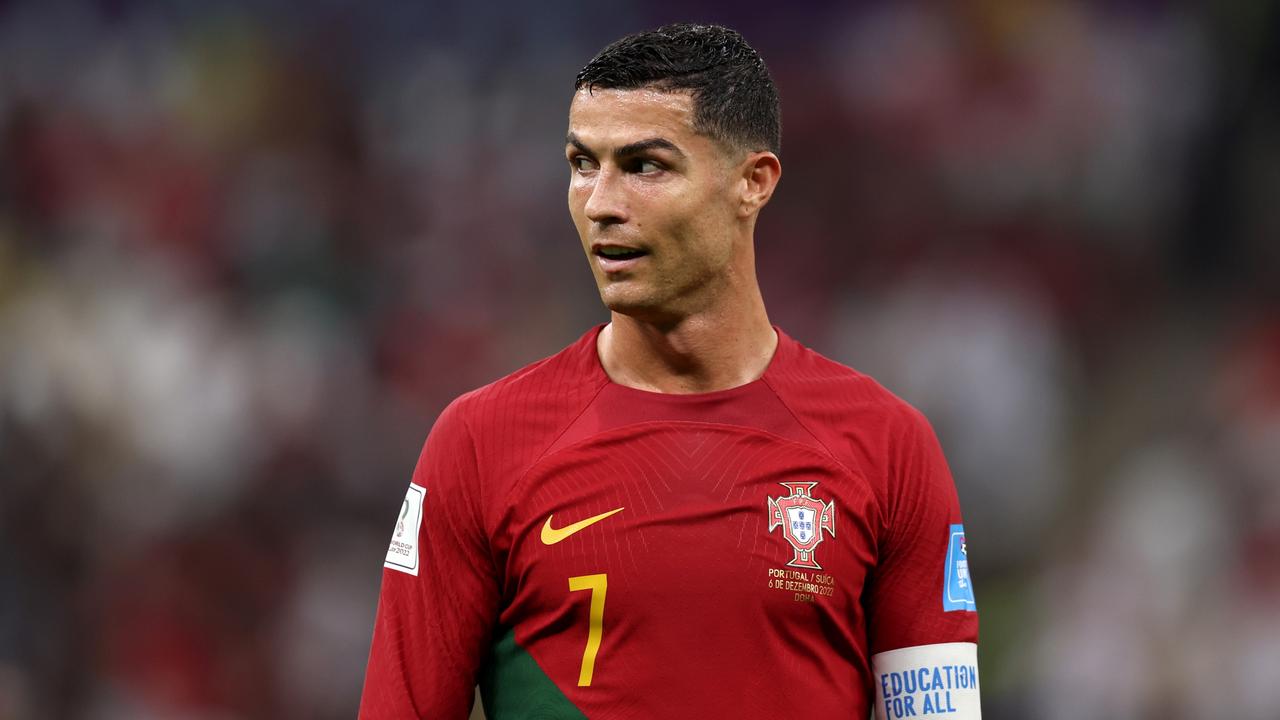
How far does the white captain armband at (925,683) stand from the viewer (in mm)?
2500

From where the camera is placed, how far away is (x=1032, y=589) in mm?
6164

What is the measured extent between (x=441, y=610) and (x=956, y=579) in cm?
92

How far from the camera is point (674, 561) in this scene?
2391 millimetres

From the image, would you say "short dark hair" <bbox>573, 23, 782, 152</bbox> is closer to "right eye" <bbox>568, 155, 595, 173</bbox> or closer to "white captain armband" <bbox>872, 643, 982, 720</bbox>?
"right eye" <bbox>568, 155, 595, 173</bbox>

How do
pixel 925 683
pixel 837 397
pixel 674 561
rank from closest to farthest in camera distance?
pixel 674 561
pixel 925 683
pixel 837 397

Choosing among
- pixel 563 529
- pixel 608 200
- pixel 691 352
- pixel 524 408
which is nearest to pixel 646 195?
pixel 608 200

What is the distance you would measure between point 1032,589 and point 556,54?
329 centimetres

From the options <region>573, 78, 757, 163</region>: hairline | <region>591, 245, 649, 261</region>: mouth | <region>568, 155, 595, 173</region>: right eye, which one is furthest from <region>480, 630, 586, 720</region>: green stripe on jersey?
<region>573, 78, 757, 163</region>: hairline

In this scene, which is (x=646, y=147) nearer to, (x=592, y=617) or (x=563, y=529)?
(x=563, y=529)

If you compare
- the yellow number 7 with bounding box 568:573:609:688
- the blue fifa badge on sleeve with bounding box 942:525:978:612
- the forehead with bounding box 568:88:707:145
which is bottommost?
the yellow number 7 with bounding box 568:573:609:688

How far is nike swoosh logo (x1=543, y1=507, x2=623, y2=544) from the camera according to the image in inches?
95.2

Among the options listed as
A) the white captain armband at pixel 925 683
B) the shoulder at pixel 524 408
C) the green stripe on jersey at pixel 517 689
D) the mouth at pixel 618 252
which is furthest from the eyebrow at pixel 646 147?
the white captain armband at pixel 925 683

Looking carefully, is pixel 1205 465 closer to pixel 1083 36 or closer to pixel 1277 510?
pixel 1277 510

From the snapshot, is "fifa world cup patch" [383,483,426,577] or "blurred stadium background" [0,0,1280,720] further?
"blurred stadium background" [0,0,1280,720]
